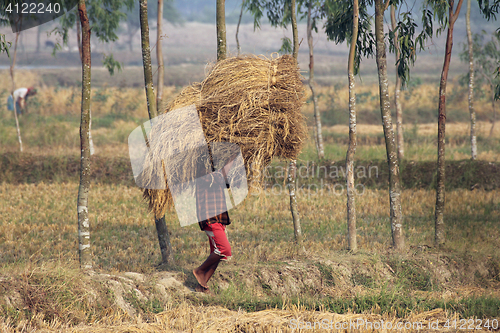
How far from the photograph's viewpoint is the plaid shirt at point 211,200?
4.77 m

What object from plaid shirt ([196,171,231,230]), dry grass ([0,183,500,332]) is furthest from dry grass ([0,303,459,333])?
plaid shirt ([196,171,231,230])

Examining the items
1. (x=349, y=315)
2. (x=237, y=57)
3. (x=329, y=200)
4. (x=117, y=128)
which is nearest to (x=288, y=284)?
(x=349, y=315)

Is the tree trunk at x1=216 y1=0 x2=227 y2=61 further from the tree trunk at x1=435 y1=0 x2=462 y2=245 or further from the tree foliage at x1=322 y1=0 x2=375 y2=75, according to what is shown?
the tree trunk at x1=435 y1=0 x2=462 y2=245

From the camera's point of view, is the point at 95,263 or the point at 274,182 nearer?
the point at 95,263

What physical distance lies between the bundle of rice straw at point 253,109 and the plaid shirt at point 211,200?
364 mm

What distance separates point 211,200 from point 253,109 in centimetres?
114

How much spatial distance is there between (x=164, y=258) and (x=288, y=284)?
187 cm

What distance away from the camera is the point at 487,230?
27.6 ft

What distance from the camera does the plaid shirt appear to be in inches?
188

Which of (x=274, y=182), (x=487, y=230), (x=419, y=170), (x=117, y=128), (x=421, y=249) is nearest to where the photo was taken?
(x=421, y=249)

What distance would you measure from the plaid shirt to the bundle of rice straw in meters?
0.36

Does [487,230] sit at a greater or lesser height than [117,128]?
lesser

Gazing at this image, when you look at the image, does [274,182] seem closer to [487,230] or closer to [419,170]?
[419,170]

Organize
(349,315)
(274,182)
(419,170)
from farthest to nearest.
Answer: (274,182), (419,170), (349,315)
